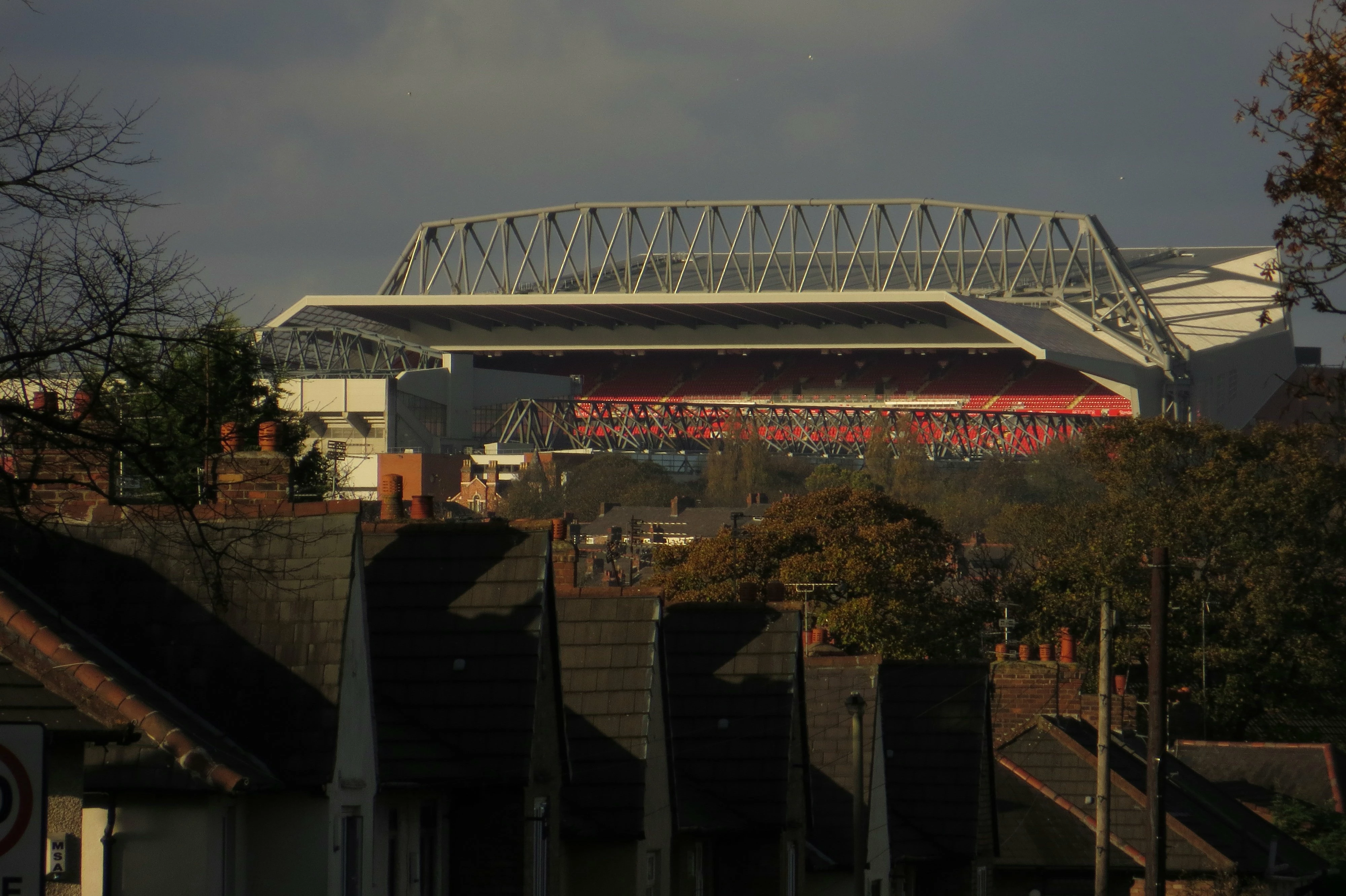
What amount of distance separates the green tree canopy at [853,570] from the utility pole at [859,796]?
3101 centimetres

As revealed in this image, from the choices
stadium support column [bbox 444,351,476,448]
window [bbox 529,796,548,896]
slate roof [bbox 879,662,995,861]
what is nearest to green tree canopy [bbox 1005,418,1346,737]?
slate roof [bbox 879,662,995,861]

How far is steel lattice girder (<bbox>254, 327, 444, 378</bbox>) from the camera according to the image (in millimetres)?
140625

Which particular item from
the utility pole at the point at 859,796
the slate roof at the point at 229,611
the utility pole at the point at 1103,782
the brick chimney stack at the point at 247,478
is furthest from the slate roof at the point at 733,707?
the utility pole at the point at 1103,782

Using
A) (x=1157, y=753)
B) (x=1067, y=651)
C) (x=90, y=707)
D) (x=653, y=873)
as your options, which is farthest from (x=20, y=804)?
(x=1067, y=651)

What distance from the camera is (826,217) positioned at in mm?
156625

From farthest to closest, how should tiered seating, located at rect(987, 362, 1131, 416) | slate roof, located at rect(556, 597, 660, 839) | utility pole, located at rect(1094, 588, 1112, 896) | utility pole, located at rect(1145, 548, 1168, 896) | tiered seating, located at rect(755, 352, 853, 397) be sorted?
tiered seating, located at rect(755, 352, 853, 397)
tiered seating, located at rect(987, 362, 1131, 416)
utility pole, located at rect(1094, 588, 1112, 896)
utility pole, located at rect(1145, 548, 1168, 896)
slate roof, located at rect(556, 597, 660, 839)

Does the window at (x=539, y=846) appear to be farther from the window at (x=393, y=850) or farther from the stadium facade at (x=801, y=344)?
the stadium facade at (x=801, y=344)

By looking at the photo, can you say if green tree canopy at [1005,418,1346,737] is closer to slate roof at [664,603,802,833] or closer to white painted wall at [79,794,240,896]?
slate roof at [664,603,802,833]

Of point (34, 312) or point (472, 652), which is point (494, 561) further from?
point (34, 312)

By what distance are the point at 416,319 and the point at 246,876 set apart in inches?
6154

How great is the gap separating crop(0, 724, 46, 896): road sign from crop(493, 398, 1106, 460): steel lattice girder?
132126mm

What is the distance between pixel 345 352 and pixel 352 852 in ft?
454

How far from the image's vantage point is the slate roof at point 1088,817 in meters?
26.7

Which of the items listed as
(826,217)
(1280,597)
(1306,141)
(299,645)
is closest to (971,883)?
(1306,141)
